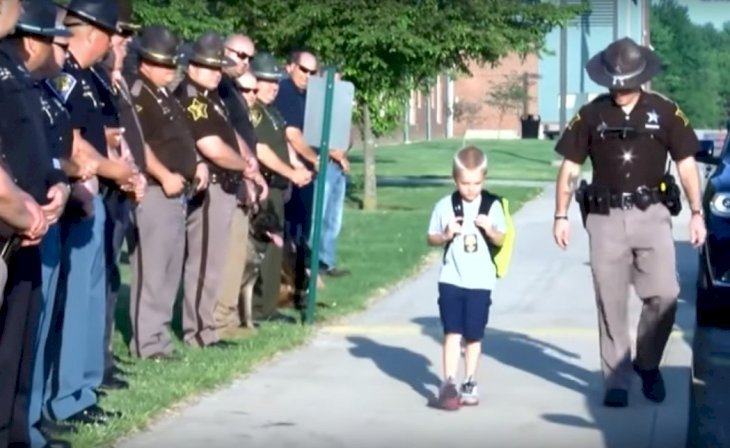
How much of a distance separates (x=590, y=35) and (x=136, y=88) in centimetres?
2842

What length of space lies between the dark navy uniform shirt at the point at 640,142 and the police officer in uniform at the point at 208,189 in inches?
98.0

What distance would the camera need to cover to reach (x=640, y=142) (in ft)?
31.6

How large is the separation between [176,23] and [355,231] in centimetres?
379

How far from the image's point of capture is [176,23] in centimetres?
1912

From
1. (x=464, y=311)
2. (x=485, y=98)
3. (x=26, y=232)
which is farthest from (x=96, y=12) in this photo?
(x=485, y=98)

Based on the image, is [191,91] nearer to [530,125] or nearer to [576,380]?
[576,380]

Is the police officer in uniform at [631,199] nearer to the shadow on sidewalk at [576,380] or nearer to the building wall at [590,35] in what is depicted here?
the shadow on sidewalk at [576,380]

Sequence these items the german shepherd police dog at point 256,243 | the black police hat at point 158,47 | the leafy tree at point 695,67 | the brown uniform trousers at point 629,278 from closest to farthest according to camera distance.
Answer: the brown uniform trousers at point 629,278 → the black police hat at point 158,47 → the german shepherd police dog at point 256,243 → the leafy tree at point 695,67

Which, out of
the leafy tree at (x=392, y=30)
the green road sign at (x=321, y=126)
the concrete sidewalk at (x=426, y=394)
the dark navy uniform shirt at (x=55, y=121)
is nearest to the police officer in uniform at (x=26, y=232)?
the dark navy uniform shirt at (x=55, y=121)

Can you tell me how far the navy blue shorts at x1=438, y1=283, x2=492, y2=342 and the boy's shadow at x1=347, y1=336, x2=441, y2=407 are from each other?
46 centimetres

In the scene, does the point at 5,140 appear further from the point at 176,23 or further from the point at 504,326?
the point at 176,23

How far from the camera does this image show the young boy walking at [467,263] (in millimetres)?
9453

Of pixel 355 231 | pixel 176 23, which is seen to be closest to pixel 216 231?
pixel 176 23

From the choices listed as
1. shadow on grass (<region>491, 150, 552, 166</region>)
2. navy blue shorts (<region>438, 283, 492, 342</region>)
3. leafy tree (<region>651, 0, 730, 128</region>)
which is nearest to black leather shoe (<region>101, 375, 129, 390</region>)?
navy blue shorts (<region>438, 283, 492, 342</region>)
